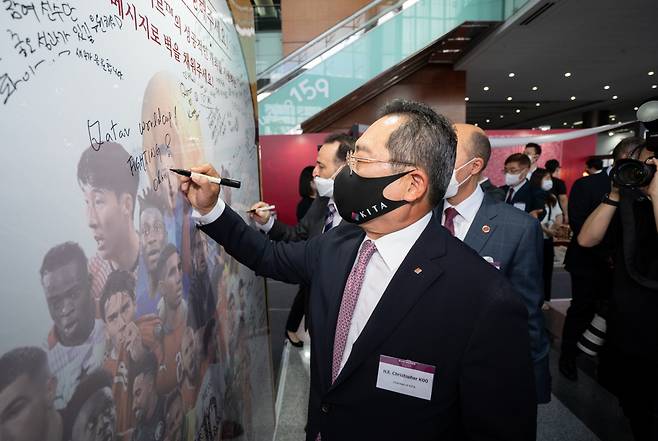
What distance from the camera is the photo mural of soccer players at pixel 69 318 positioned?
0.55 meters

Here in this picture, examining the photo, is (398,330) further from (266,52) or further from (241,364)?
(266,52)

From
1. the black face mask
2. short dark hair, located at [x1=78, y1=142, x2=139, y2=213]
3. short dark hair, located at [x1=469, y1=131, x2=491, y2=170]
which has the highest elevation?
short dark hair, located at [x1=469, y1=131, x2=491, y2=170]

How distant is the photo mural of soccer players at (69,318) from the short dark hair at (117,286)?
30 millimetres

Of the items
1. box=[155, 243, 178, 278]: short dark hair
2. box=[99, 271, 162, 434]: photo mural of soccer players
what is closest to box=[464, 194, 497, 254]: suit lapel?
box=[155, 243, 178, 278]: short dark hair

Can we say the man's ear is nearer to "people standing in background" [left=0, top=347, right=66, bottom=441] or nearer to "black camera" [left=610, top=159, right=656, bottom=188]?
"people standing in background" [left=0, top=347, right=66, bottom=441]

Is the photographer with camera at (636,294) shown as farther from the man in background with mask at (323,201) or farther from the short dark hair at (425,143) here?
the man in background with mask at (323,201)

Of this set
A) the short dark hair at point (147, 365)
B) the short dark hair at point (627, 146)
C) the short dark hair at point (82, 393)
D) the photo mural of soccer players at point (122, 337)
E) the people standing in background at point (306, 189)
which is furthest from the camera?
the people standing in background at point (306, 189)

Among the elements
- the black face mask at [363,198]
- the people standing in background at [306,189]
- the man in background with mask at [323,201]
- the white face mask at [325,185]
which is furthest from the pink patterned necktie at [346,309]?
the people standing in background at [306,189]

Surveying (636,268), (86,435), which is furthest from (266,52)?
(86,435)

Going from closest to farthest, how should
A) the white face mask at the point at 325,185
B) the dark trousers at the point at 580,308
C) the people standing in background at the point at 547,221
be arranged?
the white face mask at the point at 325,185
the dark trousers at the point at 580,308
the people standing in background at the point at 547,221

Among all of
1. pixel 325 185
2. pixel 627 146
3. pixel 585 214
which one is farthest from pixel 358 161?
pixel 585 214

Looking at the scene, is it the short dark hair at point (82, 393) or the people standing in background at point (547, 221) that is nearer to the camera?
the short dark hair at point (82, 393)

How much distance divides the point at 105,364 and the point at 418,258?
719 mm

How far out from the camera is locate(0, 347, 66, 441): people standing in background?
478mm
